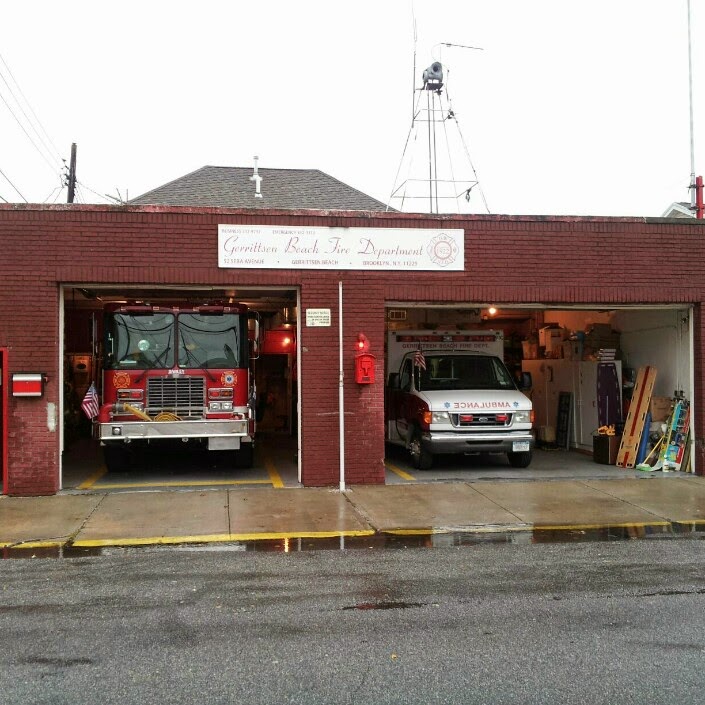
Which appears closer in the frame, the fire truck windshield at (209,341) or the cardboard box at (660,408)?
the fire truck windshield at (209,341)

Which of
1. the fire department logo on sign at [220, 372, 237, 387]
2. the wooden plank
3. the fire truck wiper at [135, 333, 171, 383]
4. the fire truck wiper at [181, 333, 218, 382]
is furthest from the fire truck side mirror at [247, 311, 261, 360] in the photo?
the wooden plank

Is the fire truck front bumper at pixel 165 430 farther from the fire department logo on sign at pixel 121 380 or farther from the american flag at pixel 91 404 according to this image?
the fire department logo on sign at pixel 121 380

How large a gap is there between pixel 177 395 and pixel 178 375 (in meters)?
0.32

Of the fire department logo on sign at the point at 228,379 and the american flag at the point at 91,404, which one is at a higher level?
the fire department logo on sign at the point at 228,379

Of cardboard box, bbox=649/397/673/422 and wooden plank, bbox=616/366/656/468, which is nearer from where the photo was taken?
cardboard box, bbox=649/397/673/422

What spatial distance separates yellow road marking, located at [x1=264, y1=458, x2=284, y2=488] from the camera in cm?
1123

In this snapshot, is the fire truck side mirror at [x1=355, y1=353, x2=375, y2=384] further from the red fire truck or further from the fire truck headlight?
the red fire truck

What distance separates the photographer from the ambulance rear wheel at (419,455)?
41.1ft

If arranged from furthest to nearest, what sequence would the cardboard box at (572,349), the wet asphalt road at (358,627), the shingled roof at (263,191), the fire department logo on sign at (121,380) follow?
the shingled roof at (263,191), the cardboard box at (572,349), the fire department logo on sign at (121,380), the wet asphalt road at (358,627)

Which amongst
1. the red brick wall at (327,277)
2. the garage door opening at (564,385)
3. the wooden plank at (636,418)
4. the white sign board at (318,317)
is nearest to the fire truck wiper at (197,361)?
the red brick wall at (327,277)

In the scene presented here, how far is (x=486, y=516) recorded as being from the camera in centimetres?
908

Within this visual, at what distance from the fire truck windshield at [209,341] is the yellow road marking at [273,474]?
1.94m

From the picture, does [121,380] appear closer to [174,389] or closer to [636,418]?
[174,389]

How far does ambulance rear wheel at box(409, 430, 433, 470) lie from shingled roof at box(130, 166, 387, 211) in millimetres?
10681
